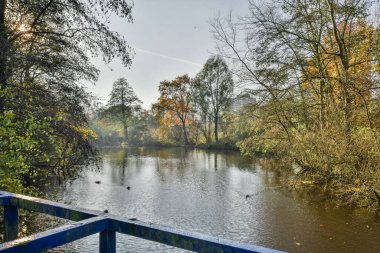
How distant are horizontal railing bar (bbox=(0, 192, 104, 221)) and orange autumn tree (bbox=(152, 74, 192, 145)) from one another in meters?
38.9

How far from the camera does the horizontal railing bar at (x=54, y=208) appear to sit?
203 cm

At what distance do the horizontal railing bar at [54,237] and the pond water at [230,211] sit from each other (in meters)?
4.69

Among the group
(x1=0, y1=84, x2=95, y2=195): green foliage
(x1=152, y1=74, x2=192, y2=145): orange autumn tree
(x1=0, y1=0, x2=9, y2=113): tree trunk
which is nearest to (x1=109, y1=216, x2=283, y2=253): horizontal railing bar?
(x1=0, y1=84, x2=95, y2=195): green foliage

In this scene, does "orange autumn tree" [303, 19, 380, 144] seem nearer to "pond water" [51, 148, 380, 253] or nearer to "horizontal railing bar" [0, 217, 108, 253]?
"pond water" [51, 148, 380, 253]

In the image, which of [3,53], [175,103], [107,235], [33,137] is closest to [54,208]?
[107,235]

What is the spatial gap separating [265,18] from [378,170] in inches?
288

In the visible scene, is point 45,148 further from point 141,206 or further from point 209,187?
point 209,187

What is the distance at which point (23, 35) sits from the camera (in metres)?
7.25

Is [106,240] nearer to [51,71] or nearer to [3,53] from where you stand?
[3,53]

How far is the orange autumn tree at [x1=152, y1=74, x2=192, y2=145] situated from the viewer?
4197 centimetres

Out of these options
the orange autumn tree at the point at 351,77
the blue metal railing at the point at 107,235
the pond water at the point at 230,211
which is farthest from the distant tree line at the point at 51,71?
the orange autumn tree at the point at 351,77

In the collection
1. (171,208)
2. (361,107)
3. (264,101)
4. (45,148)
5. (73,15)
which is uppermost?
(73,15)

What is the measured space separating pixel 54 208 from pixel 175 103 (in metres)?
40.4

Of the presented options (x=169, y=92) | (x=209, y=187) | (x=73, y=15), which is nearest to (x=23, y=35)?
(x=73, y=15)
